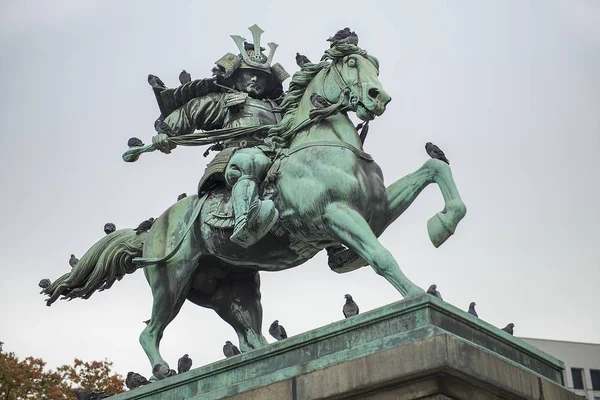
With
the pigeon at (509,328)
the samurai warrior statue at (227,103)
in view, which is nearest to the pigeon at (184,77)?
the samurai warrior statue at (227,103)

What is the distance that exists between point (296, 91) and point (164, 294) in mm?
2498

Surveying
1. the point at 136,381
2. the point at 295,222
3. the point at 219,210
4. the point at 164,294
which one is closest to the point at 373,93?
the point at 295,222

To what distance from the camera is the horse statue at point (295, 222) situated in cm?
923

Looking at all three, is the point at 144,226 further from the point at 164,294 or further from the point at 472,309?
the point at 472,309

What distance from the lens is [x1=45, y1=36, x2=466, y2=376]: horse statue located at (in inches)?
363

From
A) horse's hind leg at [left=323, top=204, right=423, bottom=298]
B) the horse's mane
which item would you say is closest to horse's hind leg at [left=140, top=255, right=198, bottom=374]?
the horse's mane

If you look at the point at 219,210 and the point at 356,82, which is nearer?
the point at 356,82

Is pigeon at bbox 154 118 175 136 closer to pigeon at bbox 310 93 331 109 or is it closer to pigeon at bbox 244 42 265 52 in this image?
pigeon at bbox 244 42 265 52

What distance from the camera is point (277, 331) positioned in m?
10.3

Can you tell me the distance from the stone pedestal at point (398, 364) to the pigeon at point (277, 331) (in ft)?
4.68

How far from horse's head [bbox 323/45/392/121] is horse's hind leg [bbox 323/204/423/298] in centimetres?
113

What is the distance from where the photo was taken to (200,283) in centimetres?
1090

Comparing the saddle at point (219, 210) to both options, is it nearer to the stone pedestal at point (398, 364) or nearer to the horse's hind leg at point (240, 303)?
the horse's hind leg at point (240, 303)

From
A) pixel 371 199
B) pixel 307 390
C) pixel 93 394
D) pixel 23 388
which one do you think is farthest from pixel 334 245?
pixel 23 388
